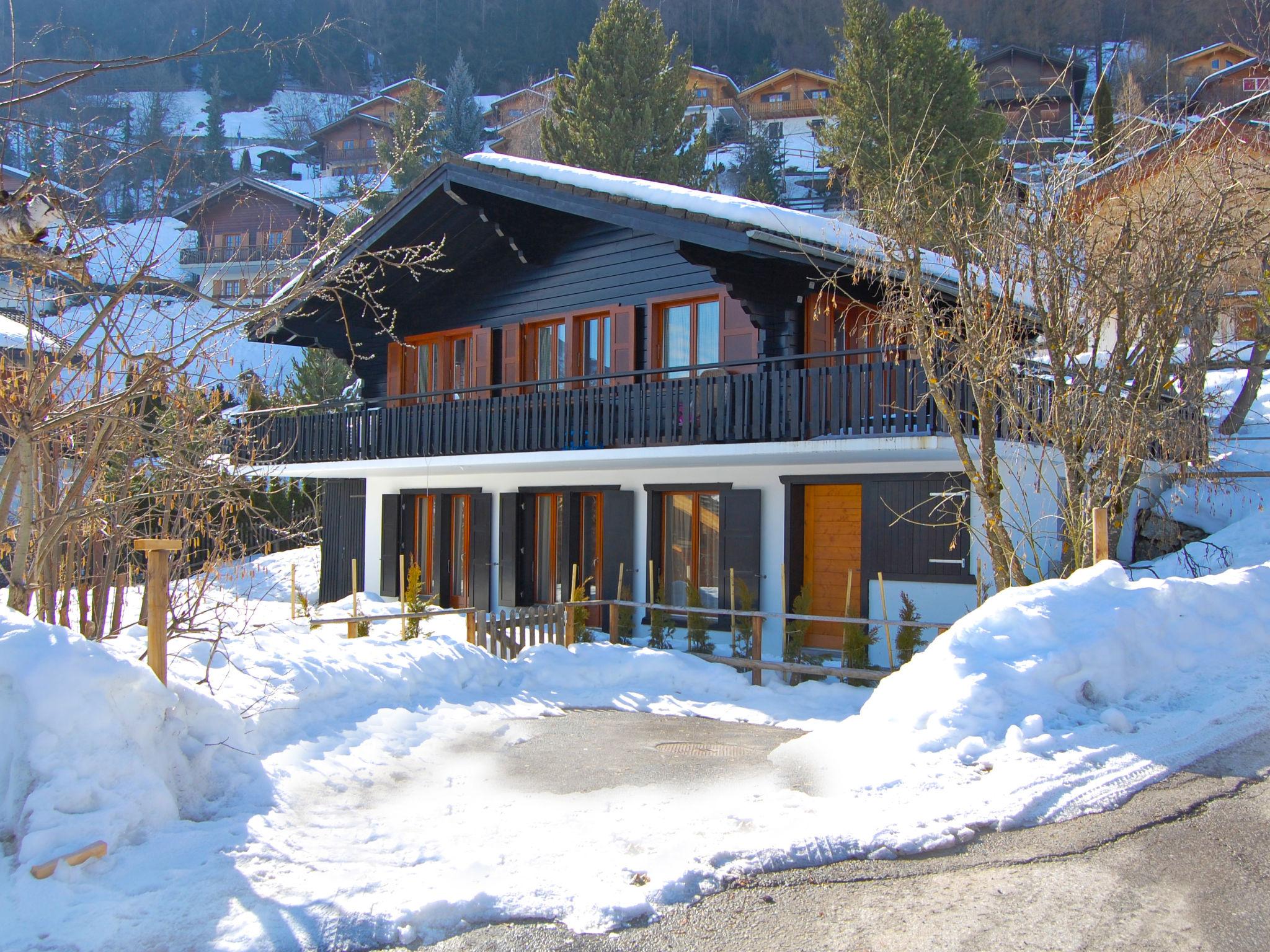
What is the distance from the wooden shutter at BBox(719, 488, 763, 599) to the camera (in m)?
13.8

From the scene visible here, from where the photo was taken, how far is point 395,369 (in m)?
19.2

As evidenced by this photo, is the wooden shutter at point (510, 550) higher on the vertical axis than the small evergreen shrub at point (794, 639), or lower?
higher

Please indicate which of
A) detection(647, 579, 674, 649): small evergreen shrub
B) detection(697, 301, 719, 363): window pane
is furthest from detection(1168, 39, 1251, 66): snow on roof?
detection(647, 579, 674, 649): small evergreen shrub

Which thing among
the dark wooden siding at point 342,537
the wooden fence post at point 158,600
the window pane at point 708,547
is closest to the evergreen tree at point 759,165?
the dark wooden siding at point 342,537

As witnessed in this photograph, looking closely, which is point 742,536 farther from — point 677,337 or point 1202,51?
point 1202,51

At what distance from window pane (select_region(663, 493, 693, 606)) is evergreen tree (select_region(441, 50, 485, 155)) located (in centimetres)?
3771

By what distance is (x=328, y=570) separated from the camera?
1988 cm

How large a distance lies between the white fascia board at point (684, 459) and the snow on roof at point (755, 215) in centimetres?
189

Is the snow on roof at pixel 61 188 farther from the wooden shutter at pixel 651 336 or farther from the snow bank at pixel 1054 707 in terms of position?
the wooden shutter at pixel 651 336

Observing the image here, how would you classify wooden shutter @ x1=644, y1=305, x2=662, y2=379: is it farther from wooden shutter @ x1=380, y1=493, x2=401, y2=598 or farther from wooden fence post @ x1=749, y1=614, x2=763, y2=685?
wooden shutter @ x1=380, y1=493, x2=401, y2=598

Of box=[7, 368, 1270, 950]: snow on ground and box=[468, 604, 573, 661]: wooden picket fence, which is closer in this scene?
box=[7, 368, 1270, 950]: snow on ground

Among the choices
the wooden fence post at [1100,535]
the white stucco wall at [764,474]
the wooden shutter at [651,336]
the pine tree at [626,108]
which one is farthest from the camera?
the pine tree at [626,108]

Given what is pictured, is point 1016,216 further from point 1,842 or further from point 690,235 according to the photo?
point 1,842

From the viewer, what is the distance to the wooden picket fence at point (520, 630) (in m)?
11.1
